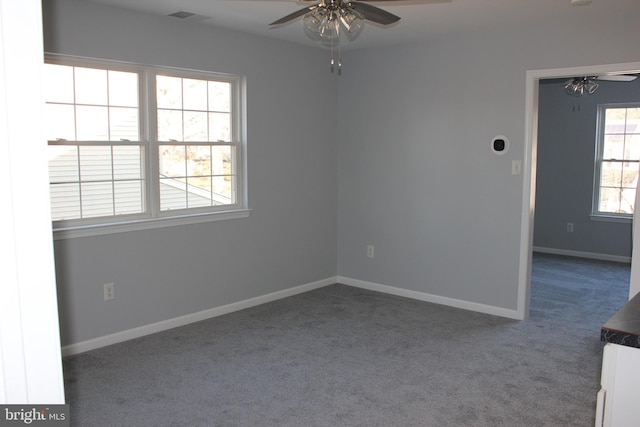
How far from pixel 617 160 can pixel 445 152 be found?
3334 mm

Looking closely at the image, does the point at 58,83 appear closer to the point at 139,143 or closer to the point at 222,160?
the point at 139,143

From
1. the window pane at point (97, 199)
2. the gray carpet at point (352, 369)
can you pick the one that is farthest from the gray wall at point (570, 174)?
the window pane at point (97, 199)

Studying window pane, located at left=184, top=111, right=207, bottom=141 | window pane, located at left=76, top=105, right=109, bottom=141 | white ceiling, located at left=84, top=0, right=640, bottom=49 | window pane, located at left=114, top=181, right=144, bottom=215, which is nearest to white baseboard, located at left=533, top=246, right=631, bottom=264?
white ceiling, located at left=84, top=0, right=640, bottom=49

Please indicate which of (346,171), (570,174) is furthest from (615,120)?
(346,171)

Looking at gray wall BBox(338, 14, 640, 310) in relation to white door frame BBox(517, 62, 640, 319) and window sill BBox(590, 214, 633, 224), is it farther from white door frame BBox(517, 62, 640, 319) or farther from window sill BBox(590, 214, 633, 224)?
window sill BBox(590, 214, 633, 224)

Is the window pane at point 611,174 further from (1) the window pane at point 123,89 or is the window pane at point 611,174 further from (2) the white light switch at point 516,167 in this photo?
(1) the window pane at point 123,89

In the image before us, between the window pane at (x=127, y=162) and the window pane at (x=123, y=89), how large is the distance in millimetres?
329

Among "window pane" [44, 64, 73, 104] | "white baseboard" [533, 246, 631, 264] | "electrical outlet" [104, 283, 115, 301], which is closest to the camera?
"window pane" [44, 64, 73, 104]

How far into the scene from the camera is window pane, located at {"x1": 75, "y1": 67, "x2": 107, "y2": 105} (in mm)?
3773

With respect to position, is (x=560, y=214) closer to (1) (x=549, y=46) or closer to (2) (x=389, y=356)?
(1) (x=549, y=46)

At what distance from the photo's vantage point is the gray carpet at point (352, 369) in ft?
9.80

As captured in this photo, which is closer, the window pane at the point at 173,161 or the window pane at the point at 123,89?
the window pane at the point at 123,89

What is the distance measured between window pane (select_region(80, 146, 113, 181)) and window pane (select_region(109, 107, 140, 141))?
0.44 feet

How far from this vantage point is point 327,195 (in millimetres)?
5672
